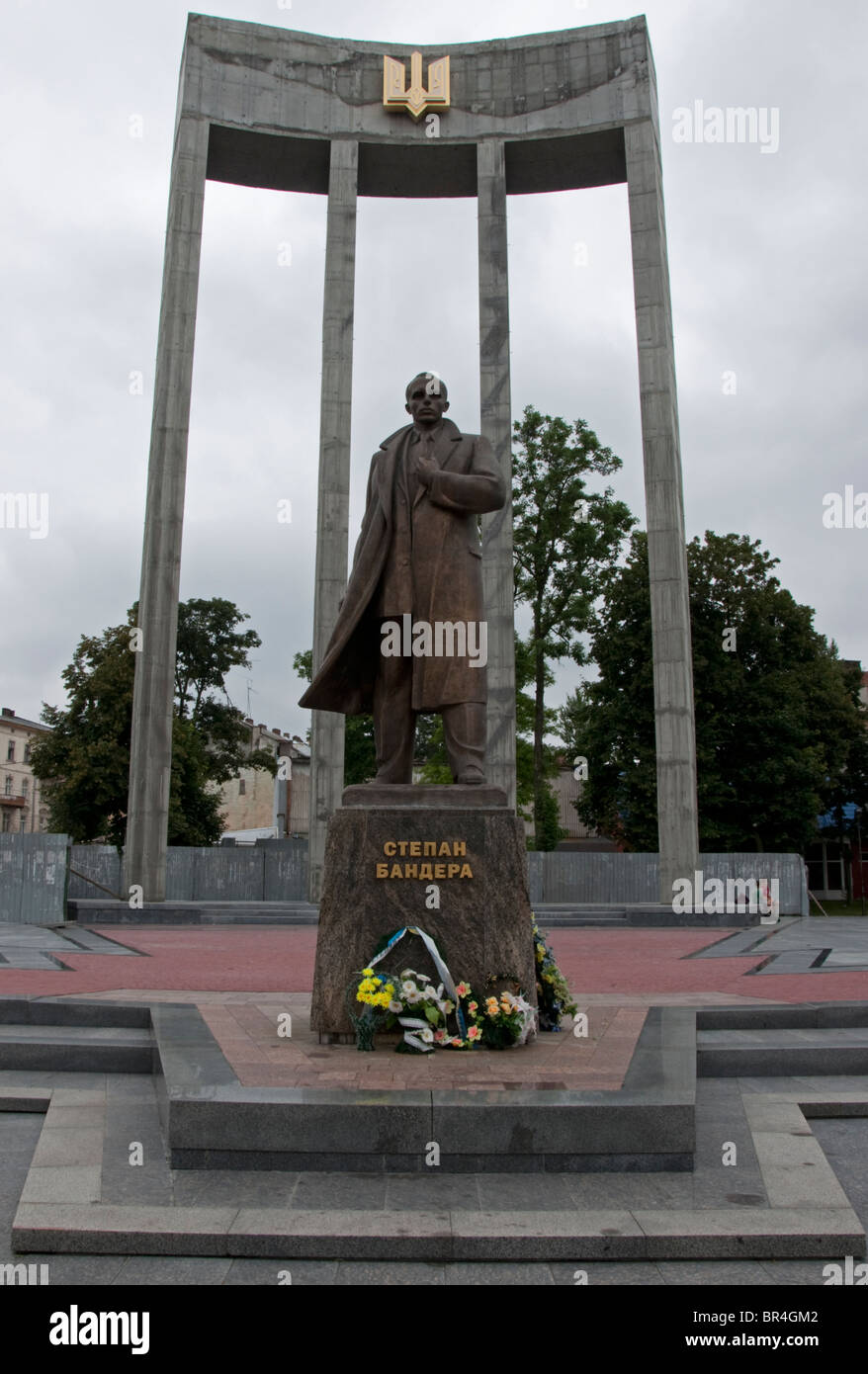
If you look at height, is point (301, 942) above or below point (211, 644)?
below

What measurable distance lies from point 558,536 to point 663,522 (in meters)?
15.2

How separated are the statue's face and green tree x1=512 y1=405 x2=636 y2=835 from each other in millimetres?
27012

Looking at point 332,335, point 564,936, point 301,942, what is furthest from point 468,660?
point 332,335

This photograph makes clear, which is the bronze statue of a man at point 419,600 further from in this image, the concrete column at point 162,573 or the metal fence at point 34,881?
the concrete column at point 162,573

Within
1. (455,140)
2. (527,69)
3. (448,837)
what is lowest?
(448,837)

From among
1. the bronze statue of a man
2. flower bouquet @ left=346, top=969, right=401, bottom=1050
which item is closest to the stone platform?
flower bouquet @ left=346, top=969, right=401, bottom=1050

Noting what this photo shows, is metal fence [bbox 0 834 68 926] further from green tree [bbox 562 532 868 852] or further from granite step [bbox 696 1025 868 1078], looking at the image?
green tree [bbox 562 532 868 852]

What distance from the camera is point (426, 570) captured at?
6.78 meters

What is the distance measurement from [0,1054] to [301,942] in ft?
27.2

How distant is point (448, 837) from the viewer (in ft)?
19.8

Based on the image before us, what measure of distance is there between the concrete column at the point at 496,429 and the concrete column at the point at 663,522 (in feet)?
8.78
